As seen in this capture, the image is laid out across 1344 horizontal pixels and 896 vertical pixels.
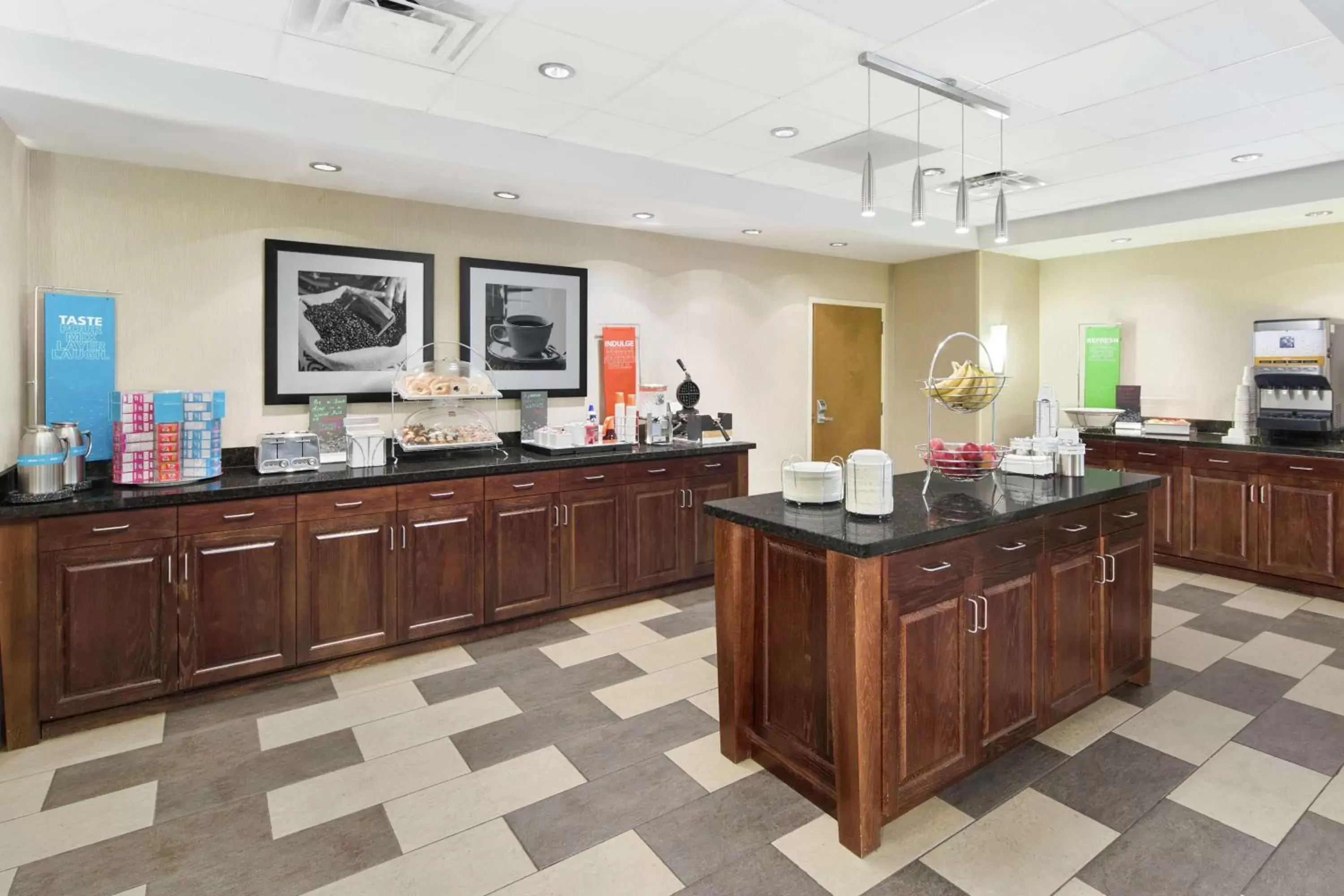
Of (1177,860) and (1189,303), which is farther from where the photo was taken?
(1189,303)

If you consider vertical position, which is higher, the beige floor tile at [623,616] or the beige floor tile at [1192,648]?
the beige floor tile at [623,616]

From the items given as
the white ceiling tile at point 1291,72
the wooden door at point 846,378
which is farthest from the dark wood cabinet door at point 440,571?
the white ceiling tile at point 1291,72

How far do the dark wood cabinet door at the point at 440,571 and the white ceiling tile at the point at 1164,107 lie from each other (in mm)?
3746

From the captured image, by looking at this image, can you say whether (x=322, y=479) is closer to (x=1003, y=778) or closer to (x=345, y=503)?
(x=345, y=503)

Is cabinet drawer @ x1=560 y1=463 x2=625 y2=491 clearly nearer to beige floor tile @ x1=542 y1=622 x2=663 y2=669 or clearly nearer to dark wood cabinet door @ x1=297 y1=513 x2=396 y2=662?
beige floor tile @ x1=542 y1=622 x2=663 y2=669

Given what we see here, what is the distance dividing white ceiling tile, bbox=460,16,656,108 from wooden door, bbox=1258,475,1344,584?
15.8 feet

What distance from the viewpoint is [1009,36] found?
2.74m

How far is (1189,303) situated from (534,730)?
593cm

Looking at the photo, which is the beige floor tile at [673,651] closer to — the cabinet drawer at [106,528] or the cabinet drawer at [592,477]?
the cabinet drawer at [592,477]

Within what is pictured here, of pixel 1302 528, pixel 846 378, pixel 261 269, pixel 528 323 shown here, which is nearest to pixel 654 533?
pixel 528 323

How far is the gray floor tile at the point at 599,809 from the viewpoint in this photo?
2.22 meters

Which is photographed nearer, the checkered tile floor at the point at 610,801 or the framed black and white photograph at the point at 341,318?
the checkered tile floor at the point at 610,801

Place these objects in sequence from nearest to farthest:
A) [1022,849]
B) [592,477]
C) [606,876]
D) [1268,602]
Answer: [606,876] < [1022,849] < [592,477] < [1268,602]

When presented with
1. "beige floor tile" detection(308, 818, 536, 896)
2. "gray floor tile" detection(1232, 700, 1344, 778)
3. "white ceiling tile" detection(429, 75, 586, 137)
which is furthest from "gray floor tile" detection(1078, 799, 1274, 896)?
"white ceiling tile" detection(429, 75, 586, 137)
